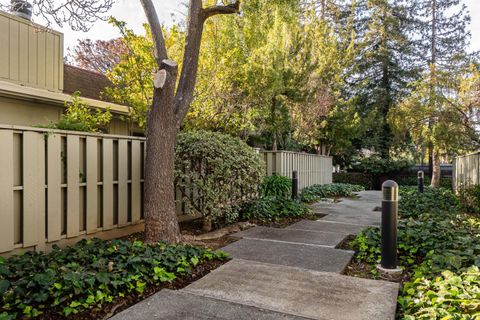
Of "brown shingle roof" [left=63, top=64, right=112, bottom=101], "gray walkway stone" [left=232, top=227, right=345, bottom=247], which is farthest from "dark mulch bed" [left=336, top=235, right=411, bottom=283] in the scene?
"brown shingle roof" [left=63, top=64, right=112, bottom=101]

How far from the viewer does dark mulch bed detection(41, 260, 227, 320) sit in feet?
8.30

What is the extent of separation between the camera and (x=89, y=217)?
4484 millimetres

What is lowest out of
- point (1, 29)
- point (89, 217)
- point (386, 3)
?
point (89, 217)

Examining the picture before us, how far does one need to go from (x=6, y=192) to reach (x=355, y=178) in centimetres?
1915

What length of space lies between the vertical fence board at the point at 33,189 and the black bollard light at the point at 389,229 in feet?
12.3

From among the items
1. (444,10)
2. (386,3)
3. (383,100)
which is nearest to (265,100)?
(383,100)

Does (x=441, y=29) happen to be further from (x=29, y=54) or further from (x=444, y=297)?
(x=444, y=297)

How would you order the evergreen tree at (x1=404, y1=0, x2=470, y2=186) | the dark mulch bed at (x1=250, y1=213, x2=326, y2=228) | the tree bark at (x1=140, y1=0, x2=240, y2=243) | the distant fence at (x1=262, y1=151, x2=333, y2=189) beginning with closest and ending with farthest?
the tree bark at (x1=140, y1=0, x2=240, y2=243) < the dark mulch bed at (x1=250, y1=213, x2=326, y2=228) < the distant fence at (x1=262, y1=151, x2=333, y2=189) < the evergreen tree at (x1=404, y1=0, x2=470, y2=186)

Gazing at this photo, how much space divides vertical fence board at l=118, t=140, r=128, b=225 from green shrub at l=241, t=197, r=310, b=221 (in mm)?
→ 2474

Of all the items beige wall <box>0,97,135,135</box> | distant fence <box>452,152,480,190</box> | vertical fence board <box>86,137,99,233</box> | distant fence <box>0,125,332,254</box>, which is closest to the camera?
distant fence <box>0,125,332,254</box>

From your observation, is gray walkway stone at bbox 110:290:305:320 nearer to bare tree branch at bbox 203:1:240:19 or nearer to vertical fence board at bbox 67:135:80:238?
vertical fence board at bbox 67:135:80:238

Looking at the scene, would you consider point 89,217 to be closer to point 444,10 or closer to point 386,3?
point 386,3

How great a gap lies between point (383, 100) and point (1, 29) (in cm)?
2211

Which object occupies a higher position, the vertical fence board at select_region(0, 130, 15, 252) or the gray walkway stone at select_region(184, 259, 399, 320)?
the vertical fence board at select_region(0, 130, 15, 252)
